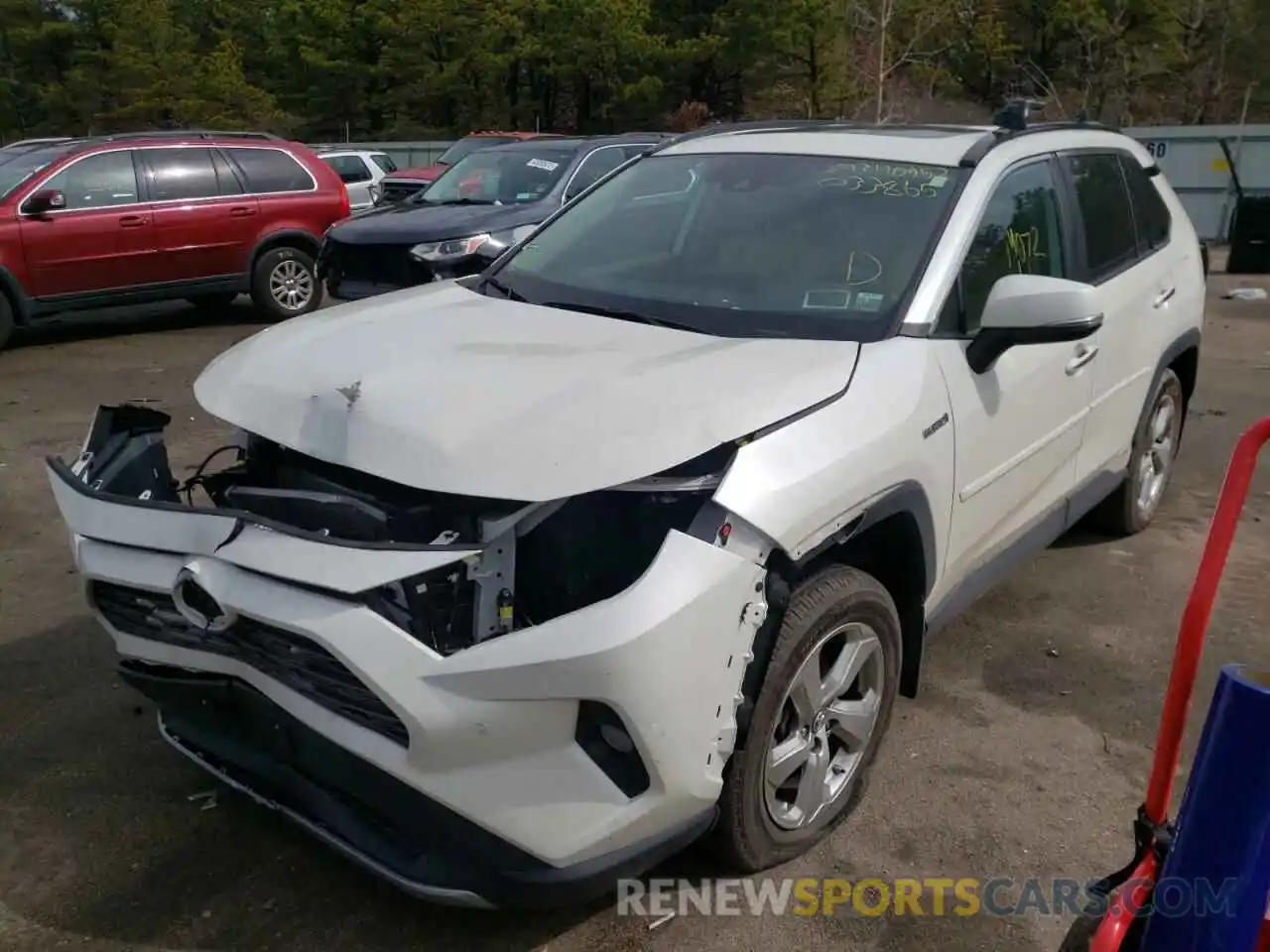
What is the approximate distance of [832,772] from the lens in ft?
9.81

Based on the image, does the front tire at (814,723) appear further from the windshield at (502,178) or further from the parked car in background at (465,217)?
the windshield at (502,178)

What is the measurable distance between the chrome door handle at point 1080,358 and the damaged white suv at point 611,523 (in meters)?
0.03

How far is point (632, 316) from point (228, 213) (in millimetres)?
8337

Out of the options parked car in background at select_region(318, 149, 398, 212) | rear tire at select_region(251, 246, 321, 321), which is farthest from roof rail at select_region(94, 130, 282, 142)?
parked car in background at select_region(318, 149, 398, 212)

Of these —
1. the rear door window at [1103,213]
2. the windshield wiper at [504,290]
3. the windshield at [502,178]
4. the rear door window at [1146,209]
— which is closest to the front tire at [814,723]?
the windshield wiper at [504,290]

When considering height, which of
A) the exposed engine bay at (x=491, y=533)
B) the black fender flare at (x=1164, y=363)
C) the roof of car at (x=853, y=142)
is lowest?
the black fender flare at (x=1164, y=363)

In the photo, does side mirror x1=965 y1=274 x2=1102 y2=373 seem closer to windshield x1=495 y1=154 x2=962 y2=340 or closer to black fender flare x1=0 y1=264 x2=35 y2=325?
windshield x1=495 y1=154 x2=962 y2=340

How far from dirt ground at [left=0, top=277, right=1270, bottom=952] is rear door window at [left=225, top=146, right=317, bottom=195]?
6200 millimetres

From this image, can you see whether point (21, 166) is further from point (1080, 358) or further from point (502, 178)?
point (1080, 358)

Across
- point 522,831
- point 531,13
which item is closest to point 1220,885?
point 522,831

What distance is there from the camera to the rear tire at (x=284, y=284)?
1080cm

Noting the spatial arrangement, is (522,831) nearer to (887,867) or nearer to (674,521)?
(674,521)

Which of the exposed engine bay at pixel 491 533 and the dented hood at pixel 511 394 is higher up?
the dented hood at pixel 511 394

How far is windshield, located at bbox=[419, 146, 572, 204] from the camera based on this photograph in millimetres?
10055
